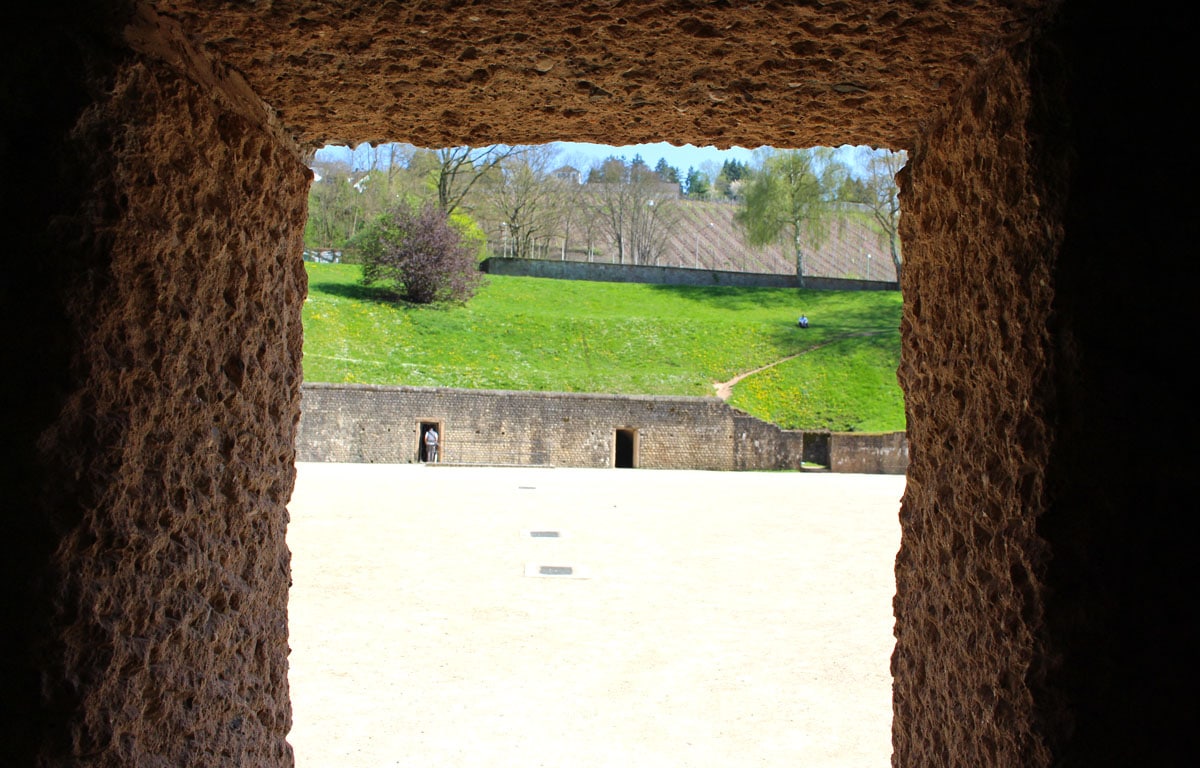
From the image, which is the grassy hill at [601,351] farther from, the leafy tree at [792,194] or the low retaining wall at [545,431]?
the leafy tree at [792,194]

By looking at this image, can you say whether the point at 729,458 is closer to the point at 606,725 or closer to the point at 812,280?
the point at 606,725

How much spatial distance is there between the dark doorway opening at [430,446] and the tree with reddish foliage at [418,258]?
991 centimetres

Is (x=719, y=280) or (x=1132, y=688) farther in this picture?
(x=719, y=280)

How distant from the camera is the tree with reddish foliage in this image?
3528cm

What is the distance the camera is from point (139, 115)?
1628 mm

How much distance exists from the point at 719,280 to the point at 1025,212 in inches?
1977


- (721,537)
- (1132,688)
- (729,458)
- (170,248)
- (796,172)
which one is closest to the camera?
(1132,688)

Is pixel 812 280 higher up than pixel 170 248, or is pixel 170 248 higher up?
pixel 812 280

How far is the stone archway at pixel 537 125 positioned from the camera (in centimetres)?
145

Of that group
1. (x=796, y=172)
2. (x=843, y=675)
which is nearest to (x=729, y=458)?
(x=843, y=675)

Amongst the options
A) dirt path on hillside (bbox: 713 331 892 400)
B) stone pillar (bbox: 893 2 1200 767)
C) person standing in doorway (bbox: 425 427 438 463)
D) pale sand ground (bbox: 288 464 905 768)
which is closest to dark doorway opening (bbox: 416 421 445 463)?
person standing in doorway (bbox: 425 427 438 463)

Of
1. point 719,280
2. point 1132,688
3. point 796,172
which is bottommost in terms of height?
point 1132,688

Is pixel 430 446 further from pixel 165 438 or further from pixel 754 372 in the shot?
pixel 165 438

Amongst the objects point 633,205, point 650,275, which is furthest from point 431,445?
point 633,205
